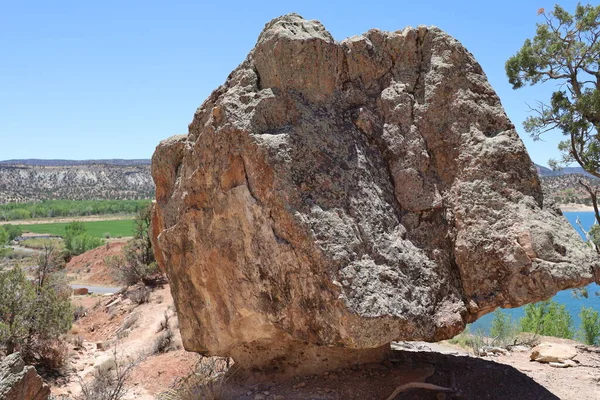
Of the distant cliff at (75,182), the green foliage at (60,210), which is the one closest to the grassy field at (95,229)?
the green foliage at (60,210)

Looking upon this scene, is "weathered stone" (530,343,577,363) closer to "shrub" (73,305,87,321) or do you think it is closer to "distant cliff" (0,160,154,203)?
"shrub" (73,305,87,321)

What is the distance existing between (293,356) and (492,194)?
281cm

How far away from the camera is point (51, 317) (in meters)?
12.3

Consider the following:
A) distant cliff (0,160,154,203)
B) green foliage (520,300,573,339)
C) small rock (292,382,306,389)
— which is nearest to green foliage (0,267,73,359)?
small rock (292,382,306,389)

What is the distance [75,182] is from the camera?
426 feet

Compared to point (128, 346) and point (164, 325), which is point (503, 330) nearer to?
point (164, 325)

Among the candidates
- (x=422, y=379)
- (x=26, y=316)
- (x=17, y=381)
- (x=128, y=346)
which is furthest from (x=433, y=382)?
(x=26, y=316)

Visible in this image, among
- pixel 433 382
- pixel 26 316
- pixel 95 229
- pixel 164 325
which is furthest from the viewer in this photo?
pixel 95 229

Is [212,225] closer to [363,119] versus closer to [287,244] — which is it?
[287,244]

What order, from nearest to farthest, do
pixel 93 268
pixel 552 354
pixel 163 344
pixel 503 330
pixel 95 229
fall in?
pixel 552 354, pixel 503 330, pixel 163 344, pixel 93 268, pixel 95 229

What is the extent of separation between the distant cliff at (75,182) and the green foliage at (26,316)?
107901mm

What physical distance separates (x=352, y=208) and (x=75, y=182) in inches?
5365

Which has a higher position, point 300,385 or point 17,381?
point 300,385

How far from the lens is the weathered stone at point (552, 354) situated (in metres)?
7.42
